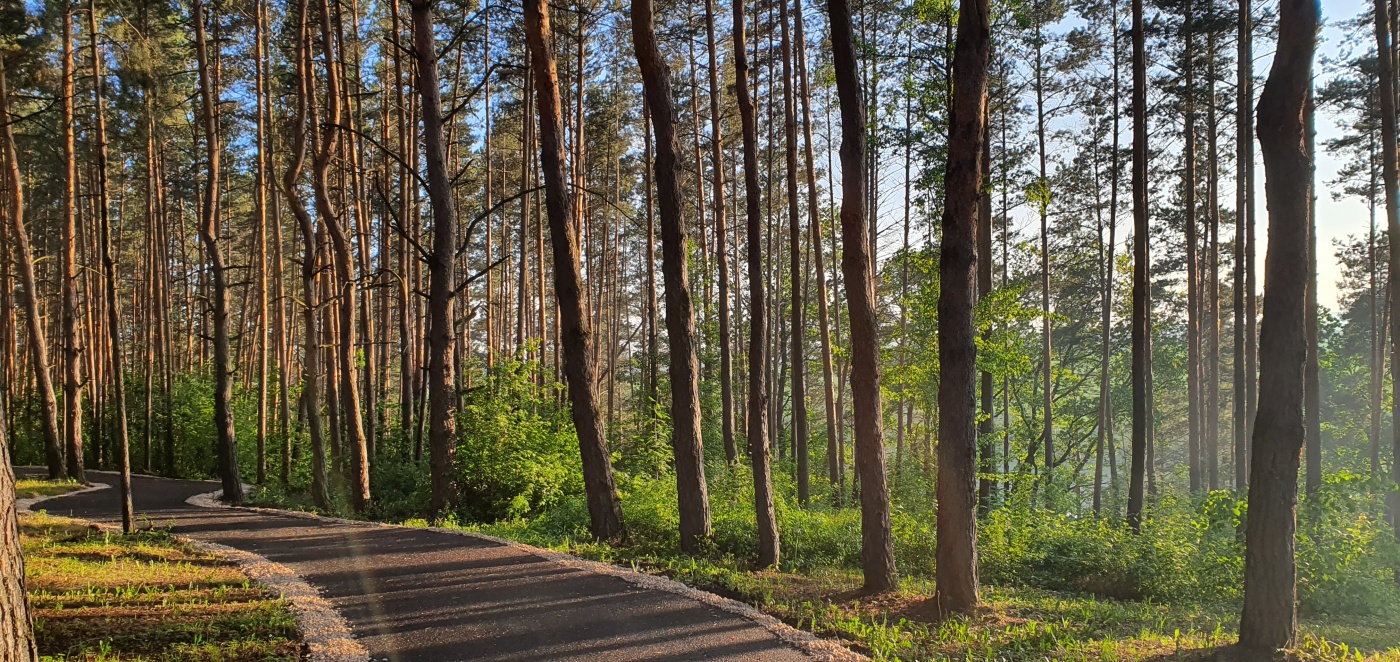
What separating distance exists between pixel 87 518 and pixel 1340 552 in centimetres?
1855

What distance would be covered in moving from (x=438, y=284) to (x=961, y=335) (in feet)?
30.0

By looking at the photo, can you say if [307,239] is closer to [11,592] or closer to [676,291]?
[676,291]

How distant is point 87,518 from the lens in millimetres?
12117

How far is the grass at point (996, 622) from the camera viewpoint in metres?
6.09

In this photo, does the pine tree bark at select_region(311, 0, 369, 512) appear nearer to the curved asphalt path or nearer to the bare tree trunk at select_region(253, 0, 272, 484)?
the bare tree trunk at select_region(253, 0, 272, 484)

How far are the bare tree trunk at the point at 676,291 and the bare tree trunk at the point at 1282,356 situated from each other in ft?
19.3

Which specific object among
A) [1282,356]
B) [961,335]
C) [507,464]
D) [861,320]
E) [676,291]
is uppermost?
[676,291]

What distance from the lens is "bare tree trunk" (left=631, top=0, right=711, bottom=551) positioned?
9.60 m

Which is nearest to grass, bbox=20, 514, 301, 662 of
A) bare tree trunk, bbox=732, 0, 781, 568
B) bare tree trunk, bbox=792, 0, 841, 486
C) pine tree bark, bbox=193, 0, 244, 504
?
bare tree trunk, bbox=732, 0, 781, 568

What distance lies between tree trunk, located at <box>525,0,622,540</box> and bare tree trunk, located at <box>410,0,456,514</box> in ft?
9.61

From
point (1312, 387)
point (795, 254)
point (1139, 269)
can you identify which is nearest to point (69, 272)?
point (795, 254)

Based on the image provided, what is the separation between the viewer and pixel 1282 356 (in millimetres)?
5945

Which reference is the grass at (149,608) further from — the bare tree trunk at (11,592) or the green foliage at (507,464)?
the green foliage at (507,464)

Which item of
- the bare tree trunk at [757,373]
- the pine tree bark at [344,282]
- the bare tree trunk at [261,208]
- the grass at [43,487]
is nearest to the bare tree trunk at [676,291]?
the bare tree trunk at [757,373]
